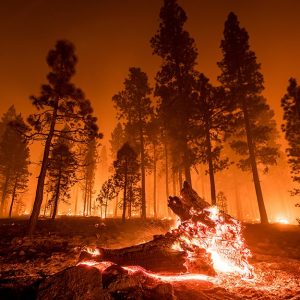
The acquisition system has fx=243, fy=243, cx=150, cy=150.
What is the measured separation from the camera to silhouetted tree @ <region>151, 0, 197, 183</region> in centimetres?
2358

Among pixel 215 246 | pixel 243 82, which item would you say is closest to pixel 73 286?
pixel 215 246

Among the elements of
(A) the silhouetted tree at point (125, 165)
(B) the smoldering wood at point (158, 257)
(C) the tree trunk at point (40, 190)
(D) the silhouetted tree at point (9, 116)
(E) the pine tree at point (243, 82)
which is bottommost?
(B) the smoldering wood at point (158, 257)

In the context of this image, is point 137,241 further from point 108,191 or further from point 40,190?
point 108,191

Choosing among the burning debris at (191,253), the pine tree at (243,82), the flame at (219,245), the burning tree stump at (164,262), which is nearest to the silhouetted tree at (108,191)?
the pine tree at (243,82)

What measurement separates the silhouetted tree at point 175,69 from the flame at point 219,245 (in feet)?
40.6

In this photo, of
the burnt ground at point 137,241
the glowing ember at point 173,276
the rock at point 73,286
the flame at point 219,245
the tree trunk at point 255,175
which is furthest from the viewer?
the tree trunk at point 255,175

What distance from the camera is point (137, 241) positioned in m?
17.8

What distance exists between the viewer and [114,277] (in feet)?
23.0

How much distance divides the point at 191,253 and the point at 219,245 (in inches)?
55.9

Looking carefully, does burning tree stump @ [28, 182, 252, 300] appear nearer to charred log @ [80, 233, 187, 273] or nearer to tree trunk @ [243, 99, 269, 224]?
charred log @ [80, 233, 187, 273]

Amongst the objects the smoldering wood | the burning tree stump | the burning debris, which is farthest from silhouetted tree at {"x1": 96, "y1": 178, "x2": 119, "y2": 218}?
the smoldering wood

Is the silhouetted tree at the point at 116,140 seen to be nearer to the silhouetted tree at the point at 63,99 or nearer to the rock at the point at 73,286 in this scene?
the silhouetted tree at the point at 63,99

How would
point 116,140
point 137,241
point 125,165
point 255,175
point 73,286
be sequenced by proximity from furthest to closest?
point 116,140
point 125,165
point 255,175
point 137,241
point 73,286

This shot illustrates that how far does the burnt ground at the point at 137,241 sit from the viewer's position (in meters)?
7.81
